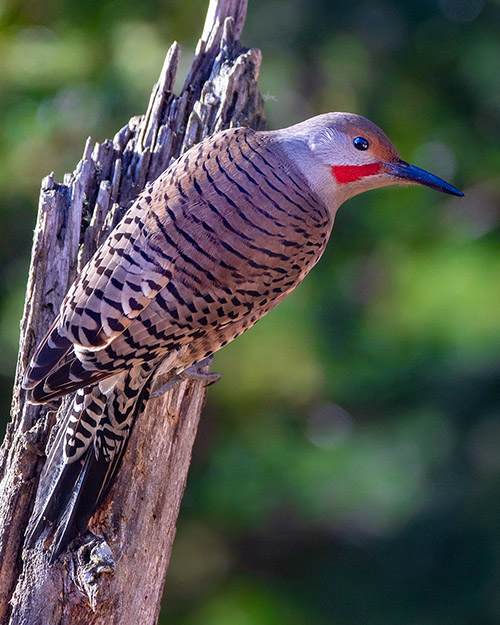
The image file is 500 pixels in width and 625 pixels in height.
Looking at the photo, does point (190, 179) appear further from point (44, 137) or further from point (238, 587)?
point (238, 587)

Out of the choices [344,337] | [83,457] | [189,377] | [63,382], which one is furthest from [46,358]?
[344,337]

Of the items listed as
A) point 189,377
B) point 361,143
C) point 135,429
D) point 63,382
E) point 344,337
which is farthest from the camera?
point 344,337

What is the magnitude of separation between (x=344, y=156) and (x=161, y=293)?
35.8 inches

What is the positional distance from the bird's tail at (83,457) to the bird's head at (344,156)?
1011 mm

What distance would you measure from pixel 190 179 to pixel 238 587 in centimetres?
519

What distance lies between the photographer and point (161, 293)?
10.0 ft

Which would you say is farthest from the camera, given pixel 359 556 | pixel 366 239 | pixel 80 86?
pixel 359 556

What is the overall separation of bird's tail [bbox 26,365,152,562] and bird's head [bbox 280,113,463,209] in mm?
1011

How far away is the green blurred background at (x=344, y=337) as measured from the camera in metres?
6.61

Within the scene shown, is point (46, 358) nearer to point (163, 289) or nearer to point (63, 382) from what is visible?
point (63, 382)

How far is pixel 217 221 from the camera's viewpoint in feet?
10.2

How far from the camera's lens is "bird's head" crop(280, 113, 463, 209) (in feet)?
11.3

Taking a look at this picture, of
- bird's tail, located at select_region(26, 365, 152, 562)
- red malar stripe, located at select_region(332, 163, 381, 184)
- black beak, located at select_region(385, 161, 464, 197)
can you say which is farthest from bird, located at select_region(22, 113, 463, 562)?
black beak, located at select_region(385, 161, 464, 197)

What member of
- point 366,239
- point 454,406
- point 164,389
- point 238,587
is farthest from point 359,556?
point 164,389
